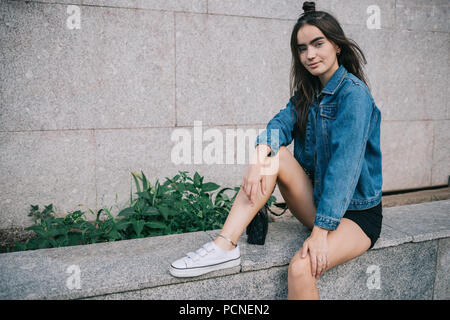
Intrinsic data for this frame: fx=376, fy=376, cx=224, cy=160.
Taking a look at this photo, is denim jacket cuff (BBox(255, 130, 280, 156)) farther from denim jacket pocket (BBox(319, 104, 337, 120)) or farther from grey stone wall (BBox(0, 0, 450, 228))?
grey stone wall (BBox(0, 0, 450, 228))

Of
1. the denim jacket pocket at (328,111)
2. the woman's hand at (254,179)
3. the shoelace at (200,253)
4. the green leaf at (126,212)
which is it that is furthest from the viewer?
the green leaf at (126,212)

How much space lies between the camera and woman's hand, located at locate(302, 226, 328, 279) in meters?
1.94

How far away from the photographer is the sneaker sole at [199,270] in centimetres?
197

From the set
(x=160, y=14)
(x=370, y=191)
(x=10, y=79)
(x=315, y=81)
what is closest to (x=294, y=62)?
(x=315, y=81)

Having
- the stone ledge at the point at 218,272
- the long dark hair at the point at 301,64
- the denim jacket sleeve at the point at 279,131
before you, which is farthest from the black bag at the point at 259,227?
the long dark hair at the point at 301,64

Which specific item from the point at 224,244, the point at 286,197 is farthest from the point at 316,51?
the point at 224,244

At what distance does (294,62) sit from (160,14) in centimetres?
160

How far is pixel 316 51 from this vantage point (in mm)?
2242

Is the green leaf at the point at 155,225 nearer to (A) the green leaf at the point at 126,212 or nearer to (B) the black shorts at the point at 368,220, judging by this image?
(A) the green leaf at the point at 126,212

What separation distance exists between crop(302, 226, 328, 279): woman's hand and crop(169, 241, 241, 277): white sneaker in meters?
0.41

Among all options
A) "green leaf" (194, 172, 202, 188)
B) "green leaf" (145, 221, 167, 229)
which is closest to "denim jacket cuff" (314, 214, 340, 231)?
"green leaf" (145, 221, 167, 229)

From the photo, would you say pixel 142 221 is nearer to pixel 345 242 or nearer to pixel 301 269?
pixel 301 269

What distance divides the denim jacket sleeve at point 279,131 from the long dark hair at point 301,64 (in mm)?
55

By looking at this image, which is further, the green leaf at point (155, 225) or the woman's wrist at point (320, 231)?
the green leaf at point (155, 225)
